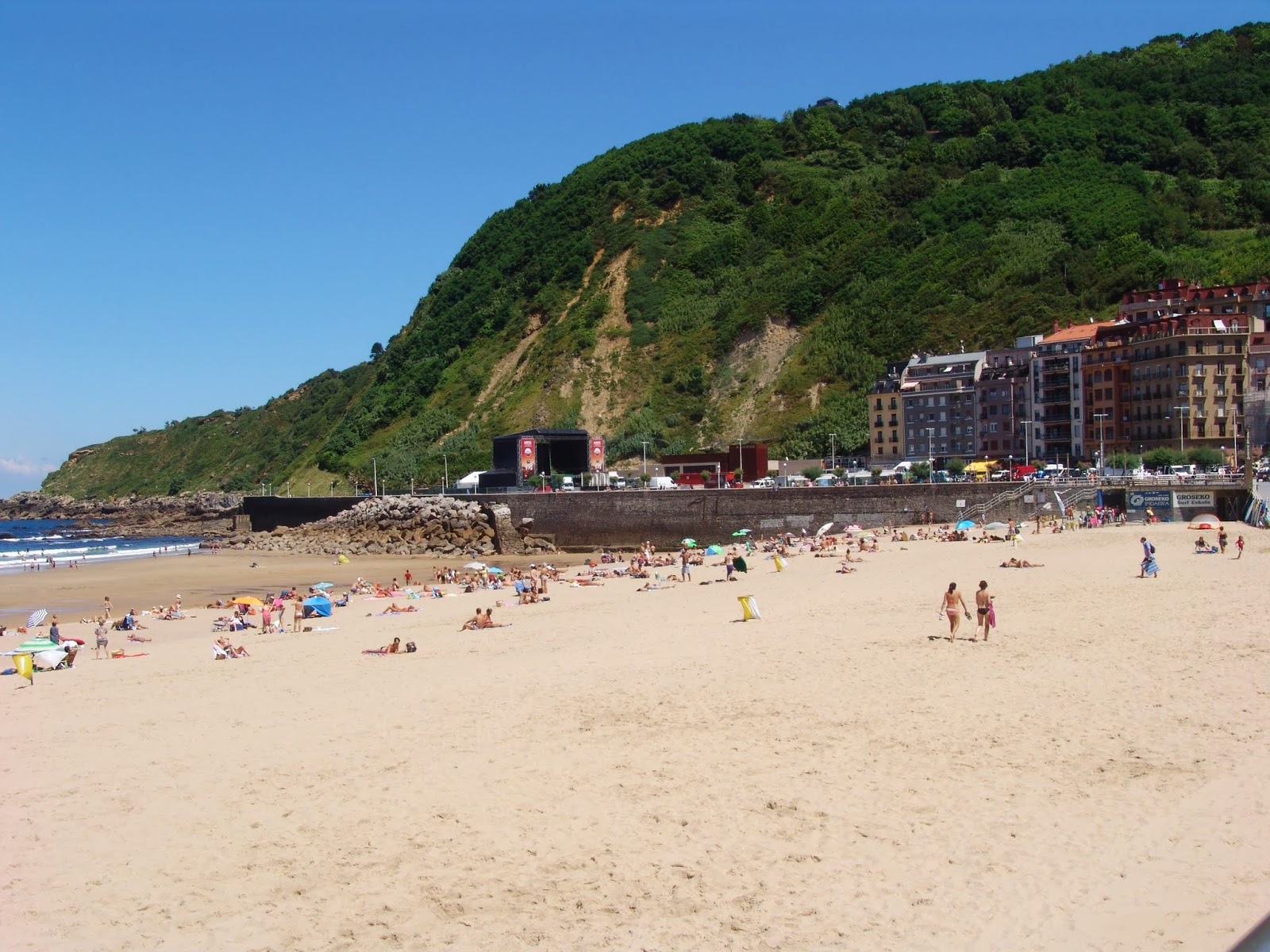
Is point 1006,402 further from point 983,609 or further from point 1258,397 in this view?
point 983,609

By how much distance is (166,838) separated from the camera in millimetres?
8711

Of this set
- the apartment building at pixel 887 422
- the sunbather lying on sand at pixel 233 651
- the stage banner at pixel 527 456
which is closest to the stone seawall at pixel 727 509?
the stage banner at pixel 527 456

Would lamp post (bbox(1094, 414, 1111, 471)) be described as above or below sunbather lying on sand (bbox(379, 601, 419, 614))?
above

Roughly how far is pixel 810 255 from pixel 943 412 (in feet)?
89.9

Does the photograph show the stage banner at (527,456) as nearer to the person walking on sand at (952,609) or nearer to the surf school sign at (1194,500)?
the surf school sign at (1194,500)

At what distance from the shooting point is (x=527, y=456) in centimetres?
5903

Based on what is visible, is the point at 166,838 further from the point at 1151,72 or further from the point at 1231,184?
the point at 1151,72

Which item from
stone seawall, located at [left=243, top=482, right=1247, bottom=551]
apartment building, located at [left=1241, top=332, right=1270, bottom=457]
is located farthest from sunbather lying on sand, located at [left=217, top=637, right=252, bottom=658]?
apartment building, located at [left=1241, top=332, right=1270, bottom=457]

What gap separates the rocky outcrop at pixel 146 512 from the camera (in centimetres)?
8194

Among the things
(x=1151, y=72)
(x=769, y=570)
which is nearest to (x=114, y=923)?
(x=769, y=570)

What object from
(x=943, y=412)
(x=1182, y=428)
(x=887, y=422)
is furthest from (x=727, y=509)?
(x=943, y=412)

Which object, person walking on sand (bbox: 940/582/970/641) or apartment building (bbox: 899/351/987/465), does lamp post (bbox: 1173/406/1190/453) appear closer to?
apartment building (bbox: 899/351/987/465)

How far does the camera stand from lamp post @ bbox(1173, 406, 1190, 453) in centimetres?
5162

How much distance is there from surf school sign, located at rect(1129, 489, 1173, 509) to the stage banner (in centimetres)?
3235
